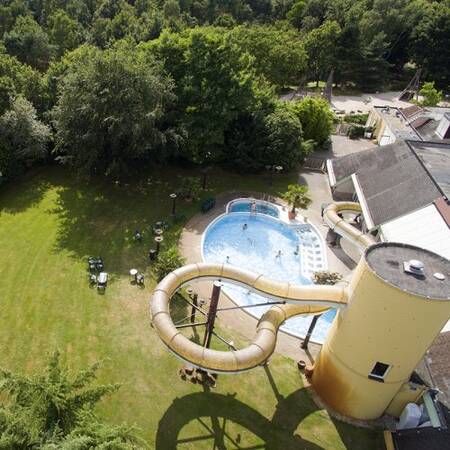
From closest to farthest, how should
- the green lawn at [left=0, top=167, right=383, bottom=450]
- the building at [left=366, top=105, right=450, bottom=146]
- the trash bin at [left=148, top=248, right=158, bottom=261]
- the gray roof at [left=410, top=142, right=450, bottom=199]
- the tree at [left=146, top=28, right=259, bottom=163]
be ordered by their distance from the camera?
the green lawn at [left=0, top=167, right=383, bottom=450]
the trash bin at [left=148, top=248, right=158, bottom=261]
the gray roof at [left=410, top=142, right=450, bottom=199]
the tree at [left=146, top=28, right=259, bottom=163]
the building at [left=366, top=105, right=450, bottom=146]

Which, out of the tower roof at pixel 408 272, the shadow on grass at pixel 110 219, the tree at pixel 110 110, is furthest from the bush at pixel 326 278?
the tree at pixel 110 110

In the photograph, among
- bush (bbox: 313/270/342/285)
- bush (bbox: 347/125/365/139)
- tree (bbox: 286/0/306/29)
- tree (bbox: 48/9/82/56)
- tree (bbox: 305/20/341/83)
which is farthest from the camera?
tree (bbox: 286/0/306/29)

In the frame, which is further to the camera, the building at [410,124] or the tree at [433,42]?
the tree at [433,42]

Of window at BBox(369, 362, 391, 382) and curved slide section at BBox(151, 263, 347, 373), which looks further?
window at BBox(369, 362, 391, 382)

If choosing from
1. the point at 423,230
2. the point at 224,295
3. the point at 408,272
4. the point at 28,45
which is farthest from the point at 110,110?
the point at 28,45

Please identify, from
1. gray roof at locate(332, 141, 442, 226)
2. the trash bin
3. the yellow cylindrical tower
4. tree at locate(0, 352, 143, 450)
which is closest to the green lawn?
the trash bin

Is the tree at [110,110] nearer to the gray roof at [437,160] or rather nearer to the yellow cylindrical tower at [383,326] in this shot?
the yellow cylindrical tower at [383,326]

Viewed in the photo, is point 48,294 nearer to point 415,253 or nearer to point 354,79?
point 415,253

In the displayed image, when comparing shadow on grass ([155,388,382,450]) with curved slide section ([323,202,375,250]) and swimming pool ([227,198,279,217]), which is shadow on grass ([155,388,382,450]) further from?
swimming pool ([227,198,279,217])
